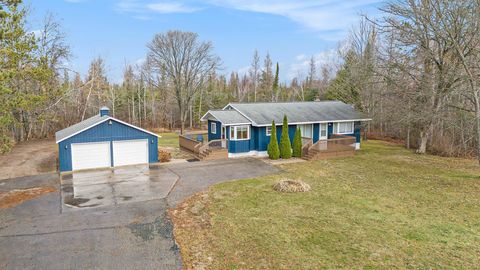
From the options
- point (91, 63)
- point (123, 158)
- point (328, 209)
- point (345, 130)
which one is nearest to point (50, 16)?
point (91, 63)

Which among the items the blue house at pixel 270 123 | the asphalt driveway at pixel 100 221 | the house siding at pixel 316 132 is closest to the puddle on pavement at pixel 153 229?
the asphalt driveway at pixel 100 221

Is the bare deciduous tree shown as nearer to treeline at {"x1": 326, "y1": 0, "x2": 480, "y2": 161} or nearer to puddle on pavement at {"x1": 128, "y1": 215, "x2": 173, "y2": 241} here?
treeline at {"x1": 326, "y1": 0, "x2": 480, "y2": 161}

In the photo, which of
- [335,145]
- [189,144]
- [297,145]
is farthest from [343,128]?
[189,144]

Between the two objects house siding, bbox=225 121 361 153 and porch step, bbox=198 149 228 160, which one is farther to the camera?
house siding, bbox=225 121 361 153

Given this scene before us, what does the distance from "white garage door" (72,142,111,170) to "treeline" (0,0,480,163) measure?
2.39 m

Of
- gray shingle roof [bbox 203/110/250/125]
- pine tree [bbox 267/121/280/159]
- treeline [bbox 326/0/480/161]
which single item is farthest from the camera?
gray shingle roof [bbox 203/110/250/125]

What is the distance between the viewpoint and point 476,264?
287 inches

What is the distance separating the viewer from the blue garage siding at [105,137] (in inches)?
663

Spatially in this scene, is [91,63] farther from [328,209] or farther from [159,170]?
[328,209]

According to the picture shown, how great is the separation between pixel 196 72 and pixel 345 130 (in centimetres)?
1993

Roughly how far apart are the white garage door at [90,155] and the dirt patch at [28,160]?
6.13ft

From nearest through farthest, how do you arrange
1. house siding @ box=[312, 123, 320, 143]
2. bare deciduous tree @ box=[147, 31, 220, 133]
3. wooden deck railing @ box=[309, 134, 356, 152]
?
wooden deck railing @ box=[309, 134, 356, 152]
house siding @ box=[312, 123, 320, 143]
bare deciduous tree @ box=[147, 31, 220, 133]

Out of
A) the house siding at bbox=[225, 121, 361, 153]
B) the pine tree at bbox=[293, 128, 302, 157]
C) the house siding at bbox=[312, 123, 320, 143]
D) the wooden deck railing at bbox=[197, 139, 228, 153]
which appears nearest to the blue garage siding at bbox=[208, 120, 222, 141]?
the wooden deck railing at bbox=[197, 139, 228, 153]

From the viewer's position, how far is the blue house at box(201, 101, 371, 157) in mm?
20641
